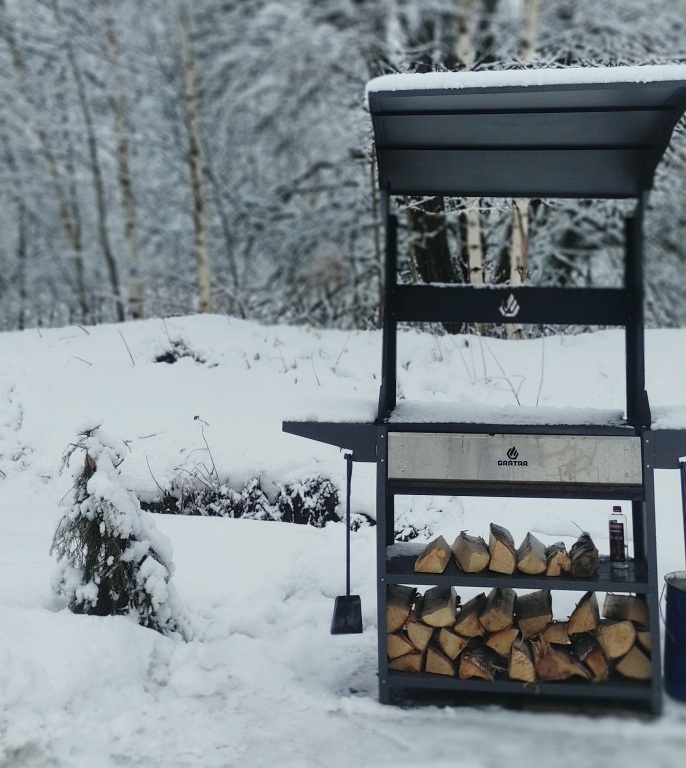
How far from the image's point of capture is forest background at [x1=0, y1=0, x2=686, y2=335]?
9805mm

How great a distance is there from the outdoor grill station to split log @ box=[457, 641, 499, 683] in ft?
0.17

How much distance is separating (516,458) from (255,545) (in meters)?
2.02

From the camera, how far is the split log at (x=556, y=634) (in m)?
3.38

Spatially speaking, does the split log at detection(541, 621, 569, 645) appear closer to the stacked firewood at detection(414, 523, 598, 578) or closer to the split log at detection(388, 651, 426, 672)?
the stacked firewood at detection(414, 523, 598, 578)

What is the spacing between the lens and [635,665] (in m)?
3.26

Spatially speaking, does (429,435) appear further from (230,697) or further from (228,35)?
(228,35)

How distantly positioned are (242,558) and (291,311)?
545cm

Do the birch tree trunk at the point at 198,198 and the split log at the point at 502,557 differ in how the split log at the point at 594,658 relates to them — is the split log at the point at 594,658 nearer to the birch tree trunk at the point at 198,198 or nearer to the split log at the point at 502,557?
the split log at the point at 502,557

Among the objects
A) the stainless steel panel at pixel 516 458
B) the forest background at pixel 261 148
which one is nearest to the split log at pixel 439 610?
the stainless steel panel at pixel 516 458

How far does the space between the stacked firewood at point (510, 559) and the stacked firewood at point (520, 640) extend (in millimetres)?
208

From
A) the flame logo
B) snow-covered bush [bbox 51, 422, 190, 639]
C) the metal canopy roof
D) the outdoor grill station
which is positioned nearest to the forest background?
the metal canopy roof

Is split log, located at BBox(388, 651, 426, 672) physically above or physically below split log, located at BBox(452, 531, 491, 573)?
below

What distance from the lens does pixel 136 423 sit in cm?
A: 588

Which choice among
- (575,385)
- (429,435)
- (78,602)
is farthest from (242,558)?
(575,385)
